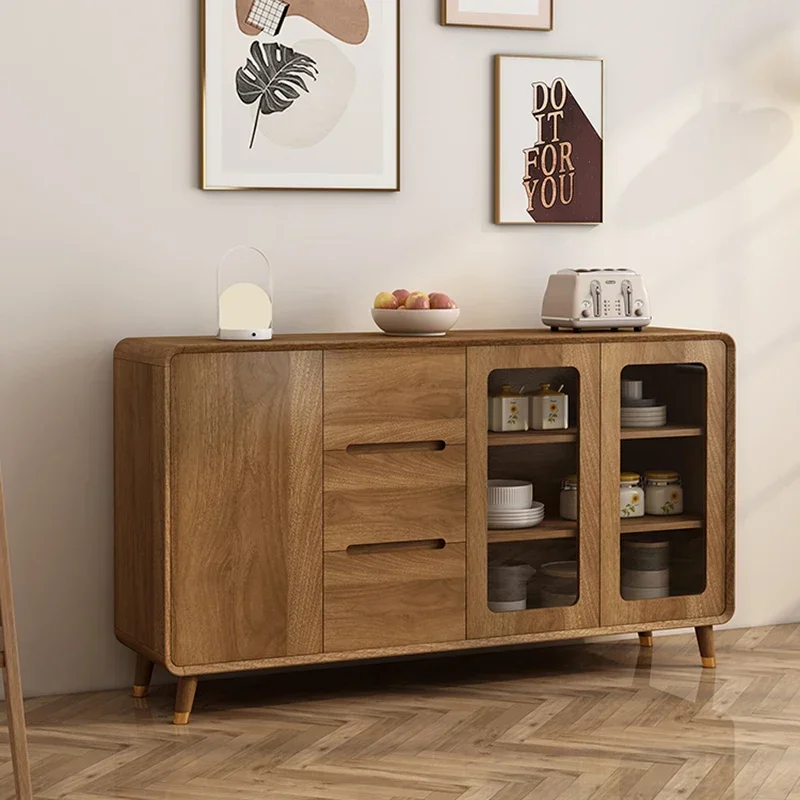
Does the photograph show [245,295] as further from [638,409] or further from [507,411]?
[638,409]

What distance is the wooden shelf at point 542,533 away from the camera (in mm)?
3725

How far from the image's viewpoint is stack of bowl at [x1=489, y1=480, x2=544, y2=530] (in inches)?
146

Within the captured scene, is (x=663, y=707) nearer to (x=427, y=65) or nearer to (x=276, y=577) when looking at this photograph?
(x=276, y=577)

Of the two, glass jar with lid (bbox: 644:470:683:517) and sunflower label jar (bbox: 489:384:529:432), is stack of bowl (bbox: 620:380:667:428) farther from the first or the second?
sunflower label jar (bbox: 489:384:529:432)

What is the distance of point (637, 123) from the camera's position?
423 cm

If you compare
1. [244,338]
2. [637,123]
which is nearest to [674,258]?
[637,123]

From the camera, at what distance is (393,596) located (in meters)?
3.62

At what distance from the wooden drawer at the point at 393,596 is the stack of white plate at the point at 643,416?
1.88 ft

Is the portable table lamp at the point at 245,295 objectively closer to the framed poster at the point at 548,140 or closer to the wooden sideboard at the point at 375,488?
the wooden sideboard at the point at 375,488

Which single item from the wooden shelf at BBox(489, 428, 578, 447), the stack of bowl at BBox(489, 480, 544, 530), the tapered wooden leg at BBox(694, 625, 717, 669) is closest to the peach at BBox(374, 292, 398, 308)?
the wooden shelf at BBox(489, 428, 578, 447)

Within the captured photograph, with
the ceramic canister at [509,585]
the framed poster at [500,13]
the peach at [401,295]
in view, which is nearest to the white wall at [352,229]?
the framed poster at [500,13]

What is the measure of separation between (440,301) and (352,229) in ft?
1.33

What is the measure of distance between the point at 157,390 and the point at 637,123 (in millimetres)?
1723

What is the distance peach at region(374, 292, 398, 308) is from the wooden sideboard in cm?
10
